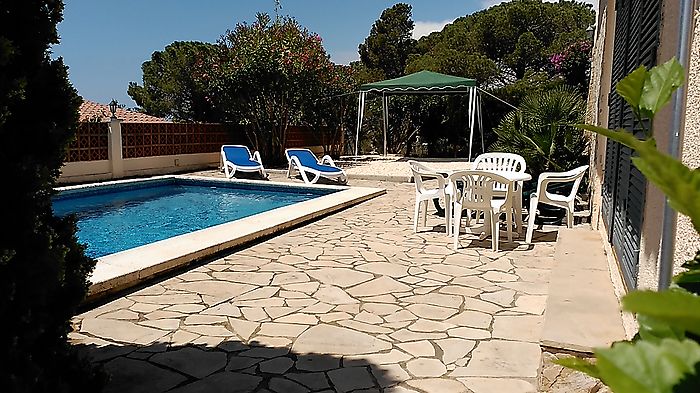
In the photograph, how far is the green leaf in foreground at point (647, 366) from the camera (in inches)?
19.8

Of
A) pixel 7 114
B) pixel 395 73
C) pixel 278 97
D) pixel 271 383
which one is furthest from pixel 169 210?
pixel 395 73

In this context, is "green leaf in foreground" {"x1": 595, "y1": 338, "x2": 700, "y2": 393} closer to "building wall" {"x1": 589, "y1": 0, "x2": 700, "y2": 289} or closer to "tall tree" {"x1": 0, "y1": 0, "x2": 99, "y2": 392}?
"building wall" {"x1": 589, "y1": 0, "x2": 700, "y2": 289}

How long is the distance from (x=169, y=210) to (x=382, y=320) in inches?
320

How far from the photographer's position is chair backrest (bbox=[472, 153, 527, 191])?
8086mm

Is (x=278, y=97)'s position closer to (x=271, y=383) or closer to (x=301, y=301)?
(x=301, y=301)

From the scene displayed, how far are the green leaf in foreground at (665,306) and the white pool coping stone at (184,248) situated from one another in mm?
3499

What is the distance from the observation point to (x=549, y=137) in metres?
8.83

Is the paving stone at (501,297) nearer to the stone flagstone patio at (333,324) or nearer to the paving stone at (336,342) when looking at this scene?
the stone flagstone patio at (333,324)

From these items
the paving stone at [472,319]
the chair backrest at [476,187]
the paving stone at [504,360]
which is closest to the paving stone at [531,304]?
the paving stone at [472,319]

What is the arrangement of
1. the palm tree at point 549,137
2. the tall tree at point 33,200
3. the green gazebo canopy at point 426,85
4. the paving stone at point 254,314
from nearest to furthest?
the tall tree at point 33,200, the paving stone at point 254,314, the palm tree at point 549,137, the green gazebo canopy at point 426,85

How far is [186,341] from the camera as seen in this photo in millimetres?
3799

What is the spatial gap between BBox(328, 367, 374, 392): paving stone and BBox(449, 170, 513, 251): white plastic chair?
136 inches

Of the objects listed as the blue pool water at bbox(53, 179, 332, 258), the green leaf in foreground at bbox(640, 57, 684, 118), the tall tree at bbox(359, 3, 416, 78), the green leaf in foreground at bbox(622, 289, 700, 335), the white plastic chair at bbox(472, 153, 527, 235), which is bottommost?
the blue pool water at bbox(53, 179, 332, 258)

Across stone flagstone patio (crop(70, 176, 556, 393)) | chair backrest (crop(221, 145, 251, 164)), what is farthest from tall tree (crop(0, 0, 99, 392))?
chair backrest (crop(221, 145, 251, 164))
